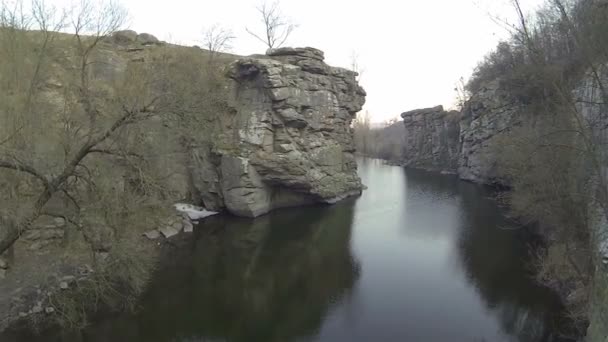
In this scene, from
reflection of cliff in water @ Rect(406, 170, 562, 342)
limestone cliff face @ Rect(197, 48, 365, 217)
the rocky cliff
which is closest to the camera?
reflection of cliff in water @ Rect(406, 170, 562, 342)

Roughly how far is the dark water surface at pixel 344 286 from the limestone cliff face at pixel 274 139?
2.57 m

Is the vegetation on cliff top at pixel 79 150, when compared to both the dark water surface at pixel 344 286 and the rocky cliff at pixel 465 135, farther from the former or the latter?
the rocky cliff at pixel 465 135

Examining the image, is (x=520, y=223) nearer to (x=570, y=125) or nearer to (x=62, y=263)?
(x=570, y=125)

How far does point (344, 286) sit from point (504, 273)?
18.2 feet

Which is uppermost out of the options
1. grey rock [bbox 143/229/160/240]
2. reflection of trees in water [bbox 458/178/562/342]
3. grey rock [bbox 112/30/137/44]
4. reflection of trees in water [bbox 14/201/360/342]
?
grey rock [bbox 112/30/137/44]

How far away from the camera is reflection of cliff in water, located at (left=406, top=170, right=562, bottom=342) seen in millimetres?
10656

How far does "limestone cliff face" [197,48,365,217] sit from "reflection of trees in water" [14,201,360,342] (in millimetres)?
3279

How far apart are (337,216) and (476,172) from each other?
65.5ft

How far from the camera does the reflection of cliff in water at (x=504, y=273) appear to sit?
10.7 meters

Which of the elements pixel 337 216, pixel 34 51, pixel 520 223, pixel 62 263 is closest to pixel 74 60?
pixel 34 51

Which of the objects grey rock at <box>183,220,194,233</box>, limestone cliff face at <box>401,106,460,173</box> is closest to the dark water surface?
grey rock at <box>183,220,194,233</box>

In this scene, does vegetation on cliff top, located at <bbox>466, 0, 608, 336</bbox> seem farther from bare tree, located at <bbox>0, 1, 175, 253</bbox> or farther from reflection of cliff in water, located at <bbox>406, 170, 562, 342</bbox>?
bare tree, located at <bbox>0, 1, 175, 253</bbox>

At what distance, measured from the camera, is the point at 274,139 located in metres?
24.0

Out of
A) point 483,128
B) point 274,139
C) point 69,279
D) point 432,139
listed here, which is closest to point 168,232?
point 69,279
